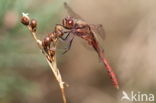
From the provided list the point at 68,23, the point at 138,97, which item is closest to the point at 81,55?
the point at 138,97

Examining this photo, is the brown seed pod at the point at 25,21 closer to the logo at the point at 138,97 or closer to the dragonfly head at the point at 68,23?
the dragonfly head at the point at 68,23

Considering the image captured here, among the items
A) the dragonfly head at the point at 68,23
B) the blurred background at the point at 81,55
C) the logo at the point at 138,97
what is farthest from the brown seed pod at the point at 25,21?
the logo at the point at 138,97

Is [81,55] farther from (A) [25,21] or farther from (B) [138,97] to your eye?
(A) [25,21]

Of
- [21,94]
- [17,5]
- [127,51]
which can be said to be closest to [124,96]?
[127,51]

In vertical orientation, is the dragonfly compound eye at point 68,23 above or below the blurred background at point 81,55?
above

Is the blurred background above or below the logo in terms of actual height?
above

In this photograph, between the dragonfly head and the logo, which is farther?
the logo

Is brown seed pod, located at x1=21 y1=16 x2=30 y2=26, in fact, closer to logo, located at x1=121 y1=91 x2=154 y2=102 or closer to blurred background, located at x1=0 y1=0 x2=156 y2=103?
blurred background, located at x1=0 y1=0 x2=156 y2=103

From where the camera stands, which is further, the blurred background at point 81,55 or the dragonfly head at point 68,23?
the blurred background at point 81,55

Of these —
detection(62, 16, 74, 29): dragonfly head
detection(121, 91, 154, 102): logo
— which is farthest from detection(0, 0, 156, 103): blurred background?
detection(62, 16, 74, 29): dragonfly head

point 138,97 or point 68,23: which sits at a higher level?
point 68,23
